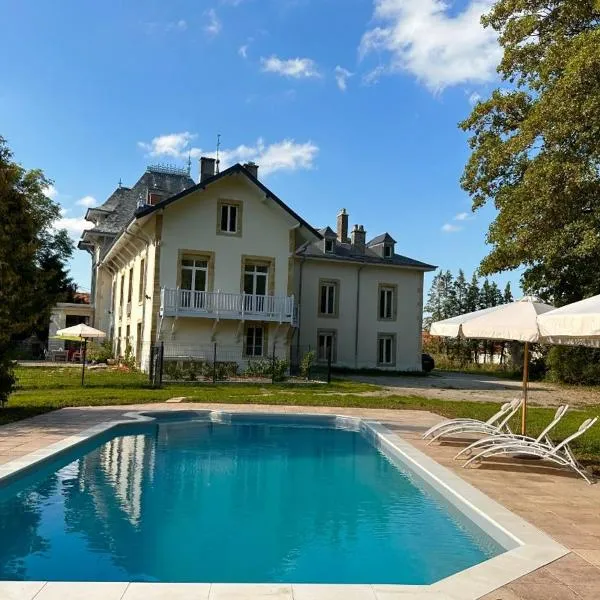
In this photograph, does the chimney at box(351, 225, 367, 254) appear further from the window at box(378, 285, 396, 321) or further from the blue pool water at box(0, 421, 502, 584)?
the blue pool water at box(0, 421, 502, 584)

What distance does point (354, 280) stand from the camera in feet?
105

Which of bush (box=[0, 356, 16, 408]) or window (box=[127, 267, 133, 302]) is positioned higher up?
window (box=[127, 267, 133, 302])

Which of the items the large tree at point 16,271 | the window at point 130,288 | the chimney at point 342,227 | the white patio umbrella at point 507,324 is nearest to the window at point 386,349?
the chimney at point 342,227

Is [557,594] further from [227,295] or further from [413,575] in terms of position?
[227,295]

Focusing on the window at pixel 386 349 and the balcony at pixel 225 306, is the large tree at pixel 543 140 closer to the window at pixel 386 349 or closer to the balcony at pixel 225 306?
the balcony at pixel 225 306

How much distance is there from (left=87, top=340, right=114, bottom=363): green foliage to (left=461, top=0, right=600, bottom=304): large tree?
19.4 meters

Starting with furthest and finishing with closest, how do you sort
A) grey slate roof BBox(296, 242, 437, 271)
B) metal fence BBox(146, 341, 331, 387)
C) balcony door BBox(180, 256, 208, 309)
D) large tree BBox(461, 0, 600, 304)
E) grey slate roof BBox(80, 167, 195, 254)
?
grey slate roof BBox(80, 167, 195, 254)
grey slate roof BBox(296, 242, 437, 271)
balcony door BBox(180, 256, 208, 309)
metal fence BBox(146, 341, 331, 387)
large tree BBox(461, 0, 600, 304)

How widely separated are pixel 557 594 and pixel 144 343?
2200 cm

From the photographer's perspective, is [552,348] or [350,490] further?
[552,348]

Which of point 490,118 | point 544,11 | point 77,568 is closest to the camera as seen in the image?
point 77,568

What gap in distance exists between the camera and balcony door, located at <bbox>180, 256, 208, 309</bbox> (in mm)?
24266

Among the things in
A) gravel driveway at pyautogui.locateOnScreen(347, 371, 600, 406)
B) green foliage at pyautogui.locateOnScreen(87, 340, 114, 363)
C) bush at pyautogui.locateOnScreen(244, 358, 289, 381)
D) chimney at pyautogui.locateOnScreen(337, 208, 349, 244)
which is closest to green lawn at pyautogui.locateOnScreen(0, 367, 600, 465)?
gravel driveway at pyautogui.locateOnScreen(347, 371, 600, 406)

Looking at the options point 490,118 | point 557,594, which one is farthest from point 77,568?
point 490,118

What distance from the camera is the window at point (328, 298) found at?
31422 mm
